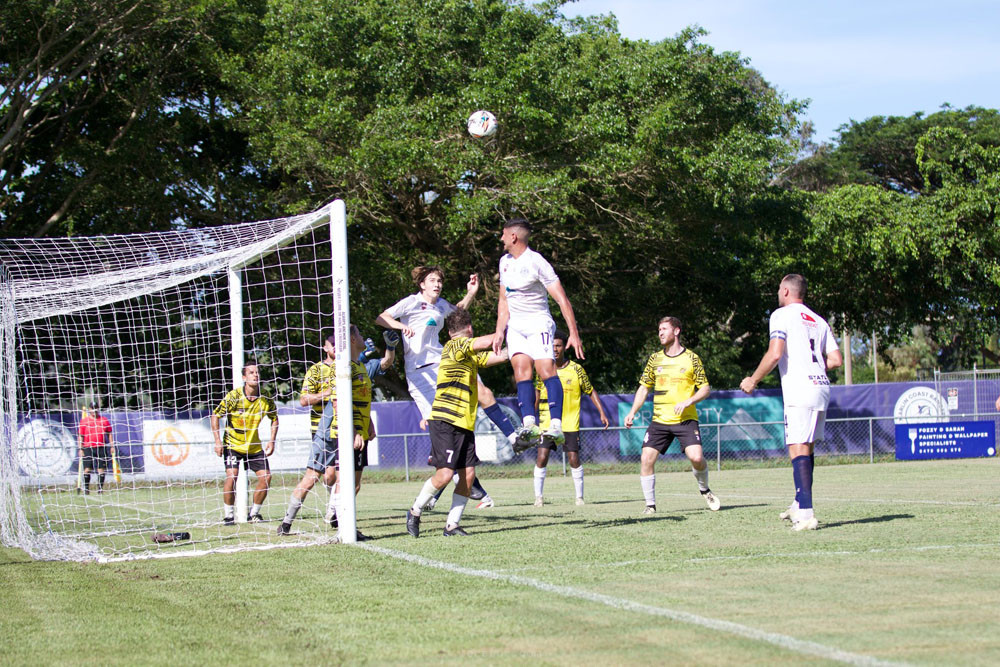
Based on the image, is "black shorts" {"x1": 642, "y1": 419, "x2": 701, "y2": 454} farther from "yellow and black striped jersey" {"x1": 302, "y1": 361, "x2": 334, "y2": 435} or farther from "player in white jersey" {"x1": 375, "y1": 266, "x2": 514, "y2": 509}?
"yellow and black striped jersey" {"x1": 302, "y1": 361, "x2": 334, "y2": 435}

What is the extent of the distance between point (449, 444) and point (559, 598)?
3.38m

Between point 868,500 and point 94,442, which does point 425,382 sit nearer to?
point 868,500

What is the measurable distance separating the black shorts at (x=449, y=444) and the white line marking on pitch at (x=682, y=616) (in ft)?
5.09

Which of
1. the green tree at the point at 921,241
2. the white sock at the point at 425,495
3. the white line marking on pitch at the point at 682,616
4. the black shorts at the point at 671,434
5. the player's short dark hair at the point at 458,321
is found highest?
the green tree at the point at 921,241

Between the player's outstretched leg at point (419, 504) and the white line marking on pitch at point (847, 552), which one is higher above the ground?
the player's outstretched leg at point (419, 504)

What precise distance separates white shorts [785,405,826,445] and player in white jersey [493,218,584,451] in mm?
1973

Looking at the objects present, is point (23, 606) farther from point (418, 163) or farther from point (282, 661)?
point (418, 163)

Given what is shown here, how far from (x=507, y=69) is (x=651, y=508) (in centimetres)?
1509

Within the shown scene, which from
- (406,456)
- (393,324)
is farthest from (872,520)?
(406,456)

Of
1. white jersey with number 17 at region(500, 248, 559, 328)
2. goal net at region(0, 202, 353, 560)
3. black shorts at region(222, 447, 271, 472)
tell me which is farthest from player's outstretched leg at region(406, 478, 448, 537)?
black shorts at region(222, 447, 271, 472)

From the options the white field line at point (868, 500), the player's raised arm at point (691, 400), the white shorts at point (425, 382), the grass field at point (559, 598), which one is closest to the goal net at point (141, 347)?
the white shorts at point (425, 382)

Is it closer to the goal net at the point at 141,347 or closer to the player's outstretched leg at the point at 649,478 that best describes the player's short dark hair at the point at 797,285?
the player's outstretched leg at the point at 649,478

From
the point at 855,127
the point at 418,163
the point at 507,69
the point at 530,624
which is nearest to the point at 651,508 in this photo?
the point at 530,624

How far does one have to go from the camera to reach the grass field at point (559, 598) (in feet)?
13.8
